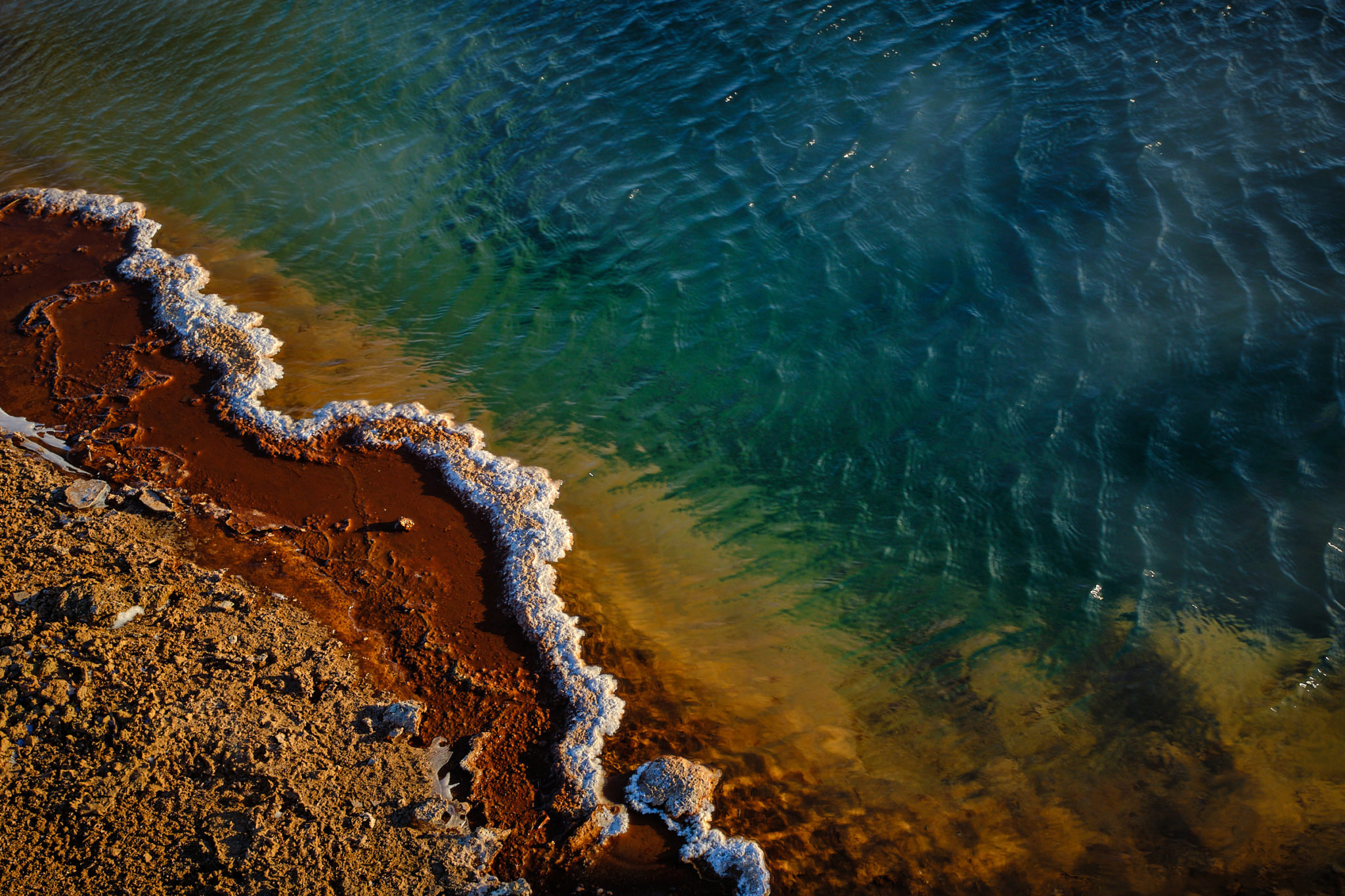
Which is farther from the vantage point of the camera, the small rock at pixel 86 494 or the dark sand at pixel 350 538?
the small rock at pixel 86 494

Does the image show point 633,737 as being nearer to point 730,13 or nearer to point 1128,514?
Result: point 1128,514

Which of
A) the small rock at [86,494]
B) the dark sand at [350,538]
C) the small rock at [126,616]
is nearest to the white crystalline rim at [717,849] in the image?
the dark sand at [350,538]

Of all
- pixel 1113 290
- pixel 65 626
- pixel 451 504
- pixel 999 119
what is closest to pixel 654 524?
pixel 451 504

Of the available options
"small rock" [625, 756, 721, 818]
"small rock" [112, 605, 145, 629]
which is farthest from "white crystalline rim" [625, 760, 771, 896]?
"small rock" [112, 605, 145, 629]

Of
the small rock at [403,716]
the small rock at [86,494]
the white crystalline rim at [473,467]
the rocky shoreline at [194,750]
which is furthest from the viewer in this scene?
the small rock at [86,494]

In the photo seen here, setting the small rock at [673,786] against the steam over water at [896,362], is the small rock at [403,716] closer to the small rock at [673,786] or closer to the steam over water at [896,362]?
the steam over water at [896,362]

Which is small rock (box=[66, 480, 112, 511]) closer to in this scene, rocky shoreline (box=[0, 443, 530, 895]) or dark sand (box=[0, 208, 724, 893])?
dark sand (box=[0, 208, 724, 893])
